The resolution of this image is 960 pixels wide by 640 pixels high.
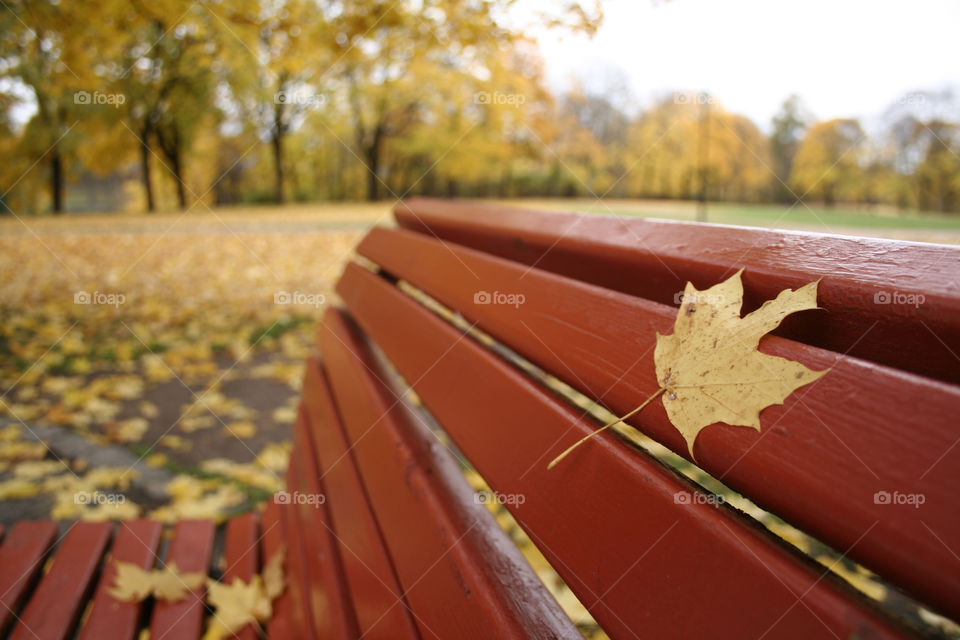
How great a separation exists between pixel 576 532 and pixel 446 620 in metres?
0.22

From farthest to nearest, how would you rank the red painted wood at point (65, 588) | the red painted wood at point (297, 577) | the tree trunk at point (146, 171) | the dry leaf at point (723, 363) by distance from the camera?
the tree trunk at point (146, 171) < the red painted wood at point (65, 588) < the red painted wood at point (297, 577) < the dry leaf at point (723, 363)

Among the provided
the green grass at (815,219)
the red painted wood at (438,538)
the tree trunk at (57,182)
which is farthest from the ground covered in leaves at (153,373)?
the tree trunk at (57,182)

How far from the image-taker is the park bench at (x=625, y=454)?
355 millimetres

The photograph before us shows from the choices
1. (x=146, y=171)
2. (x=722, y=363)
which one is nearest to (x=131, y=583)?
(x=722, y=363)

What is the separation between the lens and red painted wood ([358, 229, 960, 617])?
0.33 meters

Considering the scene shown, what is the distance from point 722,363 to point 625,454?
0.38 feet

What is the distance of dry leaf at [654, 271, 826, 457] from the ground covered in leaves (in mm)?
2427

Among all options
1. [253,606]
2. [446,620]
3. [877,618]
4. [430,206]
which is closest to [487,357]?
[446,620]

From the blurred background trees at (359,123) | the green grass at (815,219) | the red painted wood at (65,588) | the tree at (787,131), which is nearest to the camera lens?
the red painted wood at (65,588)

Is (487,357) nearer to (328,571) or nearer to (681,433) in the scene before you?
(681,433)

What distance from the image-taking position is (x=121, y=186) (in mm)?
42531

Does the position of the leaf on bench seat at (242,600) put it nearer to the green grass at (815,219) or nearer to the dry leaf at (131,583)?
the dry leaf at (131,583)

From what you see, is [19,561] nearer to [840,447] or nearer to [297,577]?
[297,577]

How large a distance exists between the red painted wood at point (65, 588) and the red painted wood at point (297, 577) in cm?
47
